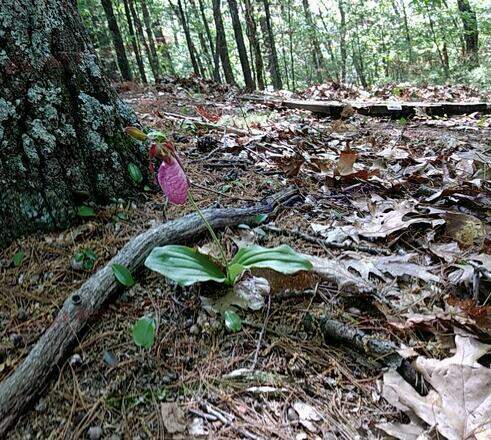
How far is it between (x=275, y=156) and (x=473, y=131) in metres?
2.86

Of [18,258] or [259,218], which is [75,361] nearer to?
[18,258]

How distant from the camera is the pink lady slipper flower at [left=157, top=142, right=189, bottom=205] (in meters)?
1.35

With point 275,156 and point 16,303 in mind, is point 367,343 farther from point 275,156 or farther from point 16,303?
point 275,156

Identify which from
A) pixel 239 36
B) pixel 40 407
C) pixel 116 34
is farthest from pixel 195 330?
pixel 116 34

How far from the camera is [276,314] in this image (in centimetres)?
145

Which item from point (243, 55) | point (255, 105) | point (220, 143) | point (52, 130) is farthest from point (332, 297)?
point (243, 55)

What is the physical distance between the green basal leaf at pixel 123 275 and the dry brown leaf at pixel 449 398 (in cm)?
97

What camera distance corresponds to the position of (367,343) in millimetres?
1253

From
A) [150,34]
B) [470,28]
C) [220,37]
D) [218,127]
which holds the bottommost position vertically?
[218,127]

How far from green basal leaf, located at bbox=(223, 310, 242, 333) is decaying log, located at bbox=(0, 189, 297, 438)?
45cm

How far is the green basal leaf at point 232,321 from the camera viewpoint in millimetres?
1361

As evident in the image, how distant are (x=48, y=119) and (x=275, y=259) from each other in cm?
125

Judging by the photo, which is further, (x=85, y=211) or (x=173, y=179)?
(x=85, y=211)

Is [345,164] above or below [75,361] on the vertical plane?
above
